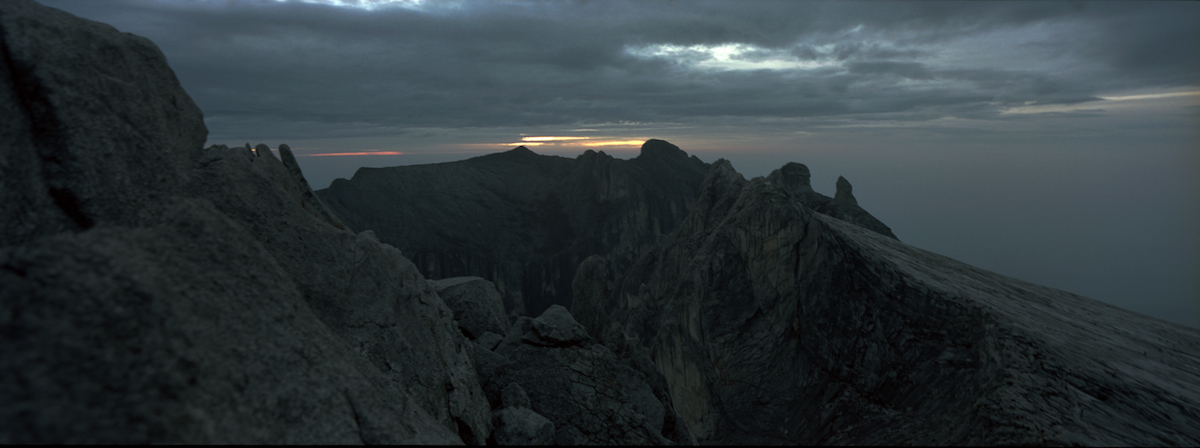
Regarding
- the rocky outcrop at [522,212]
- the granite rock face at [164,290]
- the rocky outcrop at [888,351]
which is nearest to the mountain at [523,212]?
the rocky outcrop at [522,212]

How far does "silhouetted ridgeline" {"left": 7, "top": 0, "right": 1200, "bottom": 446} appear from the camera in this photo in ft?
17.3

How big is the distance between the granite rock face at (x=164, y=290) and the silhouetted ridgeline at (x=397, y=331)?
1.2 inches

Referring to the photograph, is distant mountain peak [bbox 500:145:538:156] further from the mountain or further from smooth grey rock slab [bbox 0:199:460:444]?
smooth grey rock slab [bbox 0:199:460:444]

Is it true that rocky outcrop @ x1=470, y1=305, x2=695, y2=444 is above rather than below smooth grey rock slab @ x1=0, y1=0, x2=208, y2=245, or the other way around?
below

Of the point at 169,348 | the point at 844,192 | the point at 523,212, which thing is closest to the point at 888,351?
the point at 169,348

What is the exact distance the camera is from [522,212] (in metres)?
112

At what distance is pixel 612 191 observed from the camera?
109 m

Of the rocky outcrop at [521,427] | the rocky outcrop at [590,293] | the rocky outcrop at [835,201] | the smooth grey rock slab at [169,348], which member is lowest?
the rocky outcrop at [590,293]

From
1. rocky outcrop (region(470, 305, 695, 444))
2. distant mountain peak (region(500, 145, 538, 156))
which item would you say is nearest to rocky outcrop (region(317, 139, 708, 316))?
distant mountain peak (region(500, 145, 538, 156))

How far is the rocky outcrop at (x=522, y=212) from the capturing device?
9944 cm

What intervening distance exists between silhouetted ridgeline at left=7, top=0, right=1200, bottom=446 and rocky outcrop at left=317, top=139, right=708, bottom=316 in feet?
233

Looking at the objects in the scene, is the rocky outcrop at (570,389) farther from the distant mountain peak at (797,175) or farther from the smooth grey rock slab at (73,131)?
the distant mountain peak at (797,175)

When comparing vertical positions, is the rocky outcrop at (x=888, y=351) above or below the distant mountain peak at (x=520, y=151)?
A: below

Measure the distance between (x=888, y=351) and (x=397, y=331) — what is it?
19.1 m
